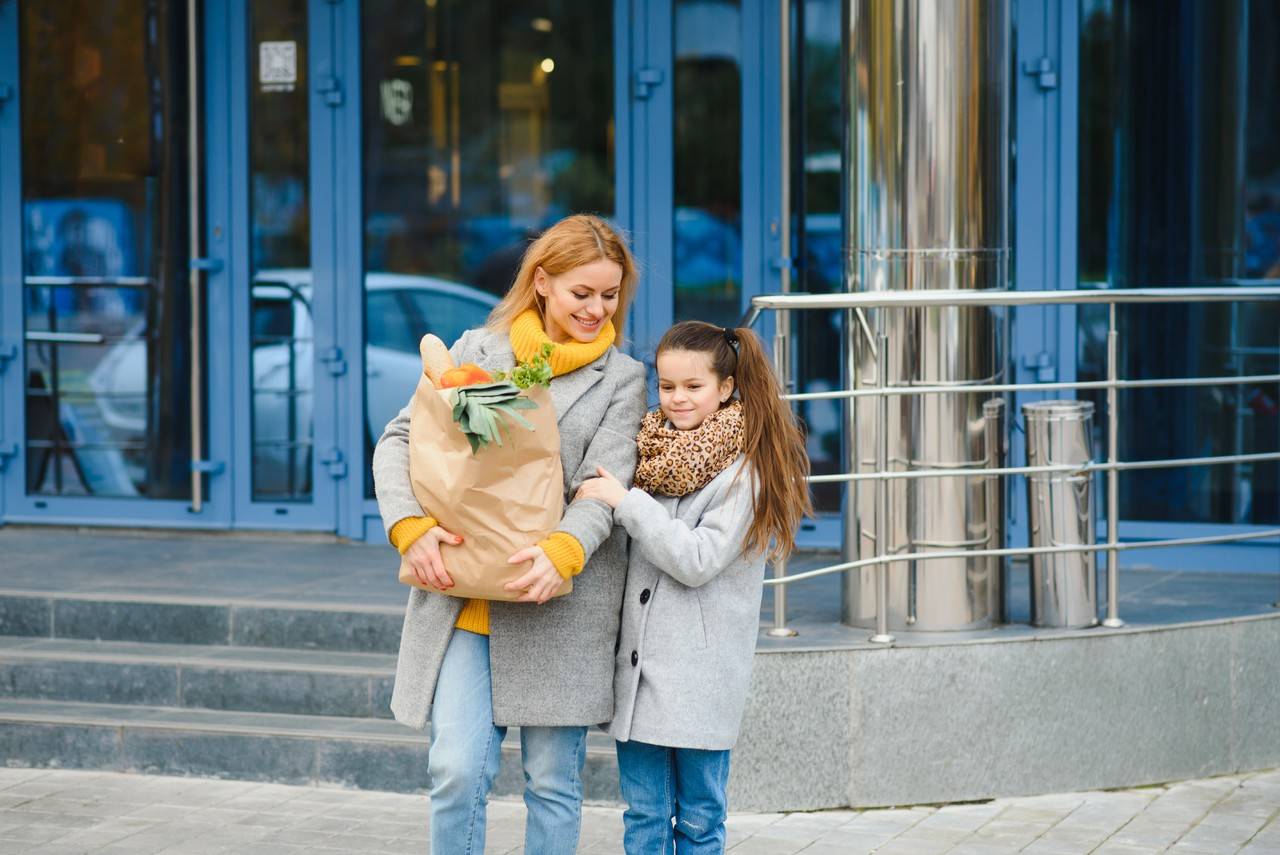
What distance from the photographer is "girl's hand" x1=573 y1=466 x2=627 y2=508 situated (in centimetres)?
352

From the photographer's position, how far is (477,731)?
3.60m

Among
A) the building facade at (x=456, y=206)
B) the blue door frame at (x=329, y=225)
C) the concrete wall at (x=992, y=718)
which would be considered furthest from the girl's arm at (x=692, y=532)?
the blue door frame at (x=329, y=225)

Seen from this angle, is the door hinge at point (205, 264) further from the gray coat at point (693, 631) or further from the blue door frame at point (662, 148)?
the gray coat at point (693, 631)

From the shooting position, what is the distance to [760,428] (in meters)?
3.64

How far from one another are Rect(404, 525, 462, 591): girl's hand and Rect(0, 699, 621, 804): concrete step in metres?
2.15

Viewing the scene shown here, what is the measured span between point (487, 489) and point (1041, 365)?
14.7 ft

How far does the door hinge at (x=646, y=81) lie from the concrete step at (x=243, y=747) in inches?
123

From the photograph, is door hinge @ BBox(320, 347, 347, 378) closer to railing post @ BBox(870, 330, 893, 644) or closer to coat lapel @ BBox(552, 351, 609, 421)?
railing post @ BBox(870, 330, 893, 644)

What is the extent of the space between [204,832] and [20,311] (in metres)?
4.05

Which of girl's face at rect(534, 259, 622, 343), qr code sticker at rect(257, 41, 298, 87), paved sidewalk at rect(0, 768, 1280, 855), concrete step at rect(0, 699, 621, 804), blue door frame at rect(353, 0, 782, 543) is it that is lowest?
paved sidewalk at rect(0, 768, 1280, 855)

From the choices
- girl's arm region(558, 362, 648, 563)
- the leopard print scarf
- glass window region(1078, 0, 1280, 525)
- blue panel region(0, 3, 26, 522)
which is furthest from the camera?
blue panel region(0, 3, 26, 522)

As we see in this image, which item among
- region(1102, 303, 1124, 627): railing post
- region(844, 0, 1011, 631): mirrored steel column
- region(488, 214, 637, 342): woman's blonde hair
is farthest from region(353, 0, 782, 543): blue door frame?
region(488, 214, 637, 342): woman's blonde hair

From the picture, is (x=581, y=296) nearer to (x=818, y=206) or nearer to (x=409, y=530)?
(x=409, y=530)

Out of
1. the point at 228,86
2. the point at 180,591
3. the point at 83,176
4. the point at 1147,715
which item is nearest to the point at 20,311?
the point at 83,176
